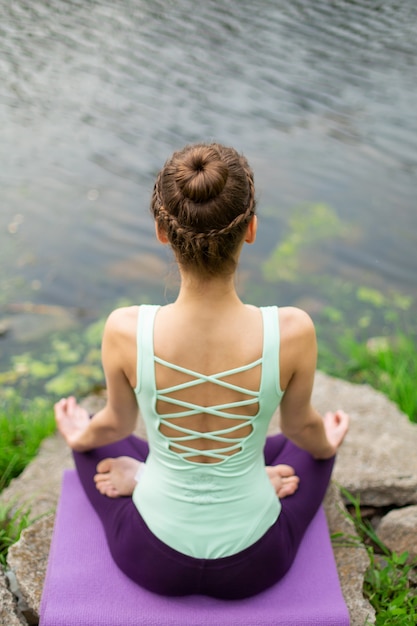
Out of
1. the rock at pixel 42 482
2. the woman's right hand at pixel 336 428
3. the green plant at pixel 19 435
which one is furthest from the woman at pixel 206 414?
the green plant at pixel 19 435

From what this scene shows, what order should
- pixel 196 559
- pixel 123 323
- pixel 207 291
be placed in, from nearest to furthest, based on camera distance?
pixel 207 291 < pixel 123 323 < pixel 196 559

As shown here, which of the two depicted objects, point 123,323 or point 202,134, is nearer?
point 123,323

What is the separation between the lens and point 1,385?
4.12 meters

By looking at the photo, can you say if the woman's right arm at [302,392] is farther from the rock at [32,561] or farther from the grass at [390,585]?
the rock at [32,561]

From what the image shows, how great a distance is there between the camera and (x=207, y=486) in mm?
2012

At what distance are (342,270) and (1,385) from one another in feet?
8.58

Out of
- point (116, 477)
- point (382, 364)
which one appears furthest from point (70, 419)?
point (382, 364)

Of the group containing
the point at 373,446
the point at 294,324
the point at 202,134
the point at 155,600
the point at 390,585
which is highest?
the point at 294,324

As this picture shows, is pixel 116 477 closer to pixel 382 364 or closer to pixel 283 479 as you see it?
pixel 283 479

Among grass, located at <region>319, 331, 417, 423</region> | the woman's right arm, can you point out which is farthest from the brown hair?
grass, located at <region>319, 331, 417, 423</region>

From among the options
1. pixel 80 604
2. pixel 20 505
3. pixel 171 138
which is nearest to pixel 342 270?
pixel 171 138

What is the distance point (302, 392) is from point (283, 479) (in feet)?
1.56

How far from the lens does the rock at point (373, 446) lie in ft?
9.15

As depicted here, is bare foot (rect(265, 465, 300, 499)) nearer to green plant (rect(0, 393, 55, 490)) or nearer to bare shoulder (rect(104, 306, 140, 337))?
bare shoulder (rect(104, 306, 140, 337))
